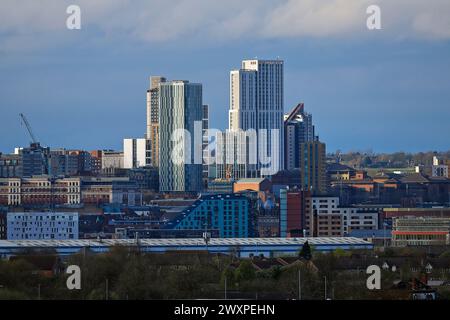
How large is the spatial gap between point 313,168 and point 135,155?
4.37 meters

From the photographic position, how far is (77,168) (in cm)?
3991

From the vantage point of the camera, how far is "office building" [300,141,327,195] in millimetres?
36219

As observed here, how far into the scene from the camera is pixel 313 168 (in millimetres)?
37656

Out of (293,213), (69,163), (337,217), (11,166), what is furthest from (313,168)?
(11,166)

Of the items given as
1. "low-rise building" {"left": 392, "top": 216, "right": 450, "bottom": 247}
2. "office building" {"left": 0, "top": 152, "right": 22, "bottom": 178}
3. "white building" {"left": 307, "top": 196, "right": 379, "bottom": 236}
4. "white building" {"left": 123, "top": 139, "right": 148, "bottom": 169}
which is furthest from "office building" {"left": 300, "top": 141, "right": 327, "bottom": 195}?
"low-rise building" {"left": 392, "top": 216, "right": 450, "bottom": 247}

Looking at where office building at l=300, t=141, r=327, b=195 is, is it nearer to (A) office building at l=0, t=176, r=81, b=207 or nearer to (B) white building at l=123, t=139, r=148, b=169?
(B) white building at l=123, t=139, r=148, b=169

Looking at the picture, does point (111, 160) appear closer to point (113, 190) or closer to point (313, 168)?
point (113, 190)

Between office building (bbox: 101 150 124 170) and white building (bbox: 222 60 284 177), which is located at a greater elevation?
white building (bbox: 222 60 284 177)

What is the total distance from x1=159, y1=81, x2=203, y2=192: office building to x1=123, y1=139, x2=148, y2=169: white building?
1.53ft

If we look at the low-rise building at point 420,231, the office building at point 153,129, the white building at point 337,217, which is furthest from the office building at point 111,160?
the low-rise building at point 420,231

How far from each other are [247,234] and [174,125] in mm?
8679
